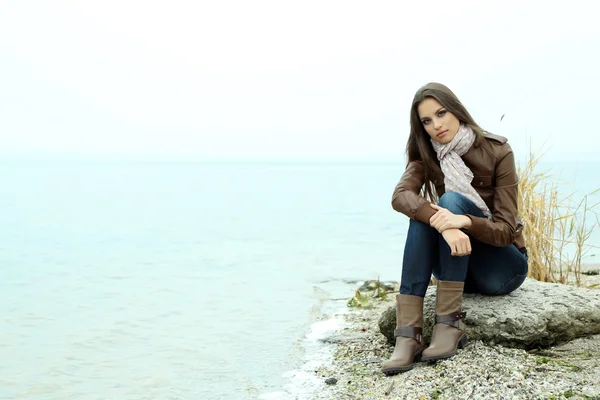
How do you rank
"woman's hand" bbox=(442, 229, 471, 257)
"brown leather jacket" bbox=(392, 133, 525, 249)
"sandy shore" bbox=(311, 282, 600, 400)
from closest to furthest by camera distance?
"sandy shore" bbox=(311, 282, 600, 400) → "woman's hand" bbox=(442, 229, 471, 257) → "brown leather jacket" bbox=(392, 133, 525, 249)

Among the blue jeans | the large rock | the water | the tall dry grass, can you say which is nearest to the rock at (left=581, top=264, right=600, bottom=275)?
the tall dry grass

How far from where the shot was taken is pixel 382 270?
23.7ft

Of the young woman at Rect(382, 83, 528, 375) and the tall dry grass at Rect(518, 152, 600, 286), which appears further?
the tall dry grass at Rect(518, 152, 600, 286)

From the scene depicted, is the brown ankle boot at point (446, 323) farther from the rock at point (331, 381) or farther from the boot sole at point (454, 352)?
the rock at point (331, 381)

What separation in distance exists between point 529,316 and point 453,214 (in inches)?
26.2

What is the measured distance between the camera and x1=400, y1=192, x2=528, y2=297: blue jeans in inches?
109

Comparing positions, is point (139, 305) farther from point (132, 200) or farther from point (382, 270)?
point (132, 200)

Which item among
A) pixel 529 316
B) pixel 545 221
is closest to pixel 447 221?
pixel 529 316

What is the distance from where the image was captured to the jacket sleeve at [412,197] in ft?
9.05

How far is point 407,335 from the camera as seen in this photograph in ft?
9.35

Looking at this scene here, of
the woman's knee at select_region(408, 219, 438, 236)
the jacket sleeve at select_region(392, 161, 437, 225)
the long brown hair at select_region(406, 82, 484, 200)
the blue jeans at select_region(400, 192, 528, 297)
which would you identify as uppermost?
the long brown hair at select_region(406, 82, 484, 200)

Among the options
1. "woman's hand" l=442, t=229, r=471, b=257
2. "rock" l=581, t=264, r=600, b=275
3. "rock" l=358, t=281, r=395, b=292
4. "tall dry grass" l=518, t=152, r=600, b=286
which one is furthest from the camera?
"rock" l=358, t=281, r=395, b=292

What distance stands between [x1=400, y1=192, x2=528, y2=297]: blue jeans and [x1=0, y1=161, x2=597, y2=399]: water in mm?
872

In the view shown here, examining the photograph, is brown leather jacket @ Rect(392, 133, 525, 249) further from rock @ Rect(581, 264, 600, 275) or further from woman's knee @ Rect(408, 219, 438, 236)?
rock @ Rect(581, 264, 600, 275)
